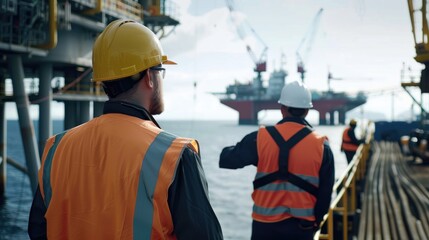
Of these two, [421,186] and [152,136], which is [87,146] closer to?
[152,136]

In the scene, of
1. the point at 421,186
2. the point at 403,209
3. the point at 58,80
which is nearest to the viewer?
the point at 403,209

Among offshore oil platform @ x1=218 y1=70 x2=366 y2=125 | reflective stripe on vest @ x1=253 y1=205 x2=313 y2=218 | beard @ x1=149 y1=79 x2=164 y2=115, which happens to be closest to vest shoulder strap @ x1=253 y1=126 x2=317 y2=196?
reflective stripe on vest @ x1=253 y1=205 x2=313 y2=218

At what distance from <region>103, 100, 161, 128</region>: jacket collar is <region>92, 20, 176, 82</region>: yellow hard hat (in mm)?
115

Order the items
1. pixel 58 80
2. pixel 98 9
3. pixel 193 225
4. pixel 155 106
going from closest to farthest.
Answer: pixel 193 225 → pixel 155 106 → pixel 98 9 → pixel 58 80

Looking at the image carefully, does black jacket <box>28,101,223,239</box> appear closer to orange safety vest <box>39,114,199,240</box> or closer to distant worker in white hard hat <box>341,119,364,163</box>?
orange safety vest <box>39,114,199,240</box>

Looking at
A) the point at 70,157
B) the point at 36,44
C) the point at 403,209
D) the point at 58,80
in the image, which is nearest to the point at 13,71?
the point at 36,44

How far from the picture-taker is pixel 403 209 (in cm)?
812

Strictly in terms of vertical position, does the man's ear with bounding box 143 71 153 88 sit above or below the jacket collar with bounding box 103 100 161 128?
above

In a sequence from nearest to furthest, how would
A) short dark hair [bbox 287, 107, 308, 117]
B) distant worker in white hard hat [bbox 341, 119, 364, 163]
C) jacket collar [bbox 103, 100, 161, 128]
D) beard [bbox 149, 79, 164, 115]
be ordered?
jacket collar [bbox 103, 100, 161, 128]
beard [bbox 149, 79, 164, 115]
short dark hair [bbox 287, 107, 308, 117]
distant worker in white hard hat [bbox 341, 119, 364, 163]

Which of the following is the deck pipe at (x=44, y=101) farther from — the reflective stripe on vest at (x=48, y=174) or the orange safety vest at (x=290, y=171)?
the reflective stripe on vest at (x=48, y=174)

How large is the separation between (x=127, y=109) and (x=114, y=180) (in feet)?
0.97

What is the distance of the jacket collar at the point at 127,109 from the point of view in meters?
1.57

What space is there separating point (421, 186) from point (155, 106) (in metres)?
11.2

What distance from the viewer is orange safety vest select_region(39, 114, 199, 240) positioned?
1.39m
